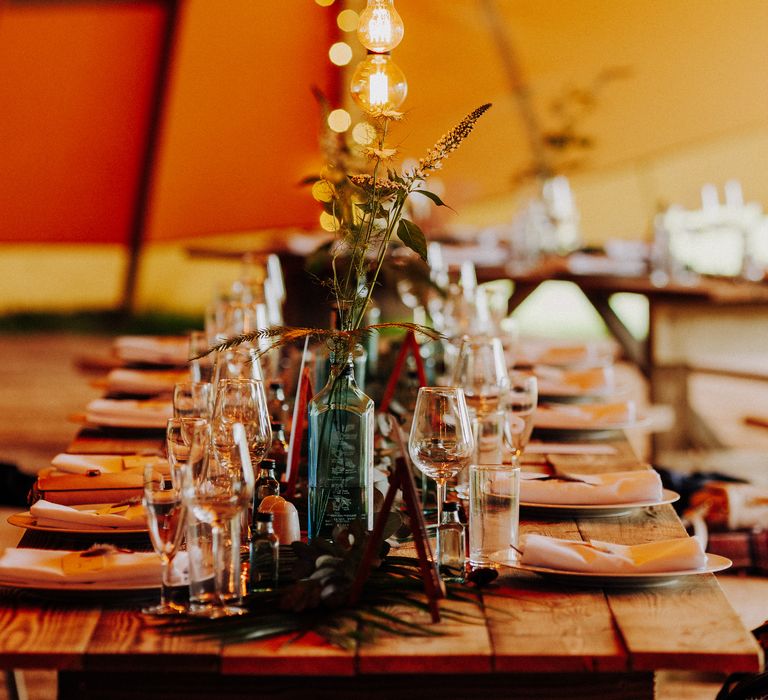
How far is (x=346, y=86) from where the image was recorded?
9.17 metres

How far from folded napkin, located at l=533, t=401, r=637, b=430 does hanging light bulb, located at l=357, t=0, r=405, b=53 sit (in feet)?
2.83

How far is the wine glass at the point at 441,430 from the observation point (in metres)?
1.53

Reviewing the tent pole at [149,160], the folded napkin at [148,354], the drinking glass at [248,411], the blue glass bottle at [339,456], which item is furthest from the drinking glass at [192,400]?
the tent pole at [149,160]

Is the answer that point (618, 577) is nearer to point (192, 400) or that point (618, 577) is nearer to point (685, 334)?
point (192, 400)

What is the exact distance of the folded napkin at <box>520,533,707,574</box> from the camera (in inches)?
55.4

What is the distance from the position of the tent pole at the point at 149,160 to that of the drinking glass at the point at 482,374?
765 centimetres

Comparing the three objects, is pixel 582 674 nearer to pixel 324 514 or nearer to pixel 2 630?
pixel 324 514

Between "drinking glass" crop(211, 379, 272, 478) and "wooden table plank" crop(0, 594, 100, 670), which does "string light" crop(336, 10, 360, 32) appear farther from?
"wooden table plank" crop(0, 594, 100, 670)

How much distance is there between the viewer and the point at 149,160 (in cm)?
970

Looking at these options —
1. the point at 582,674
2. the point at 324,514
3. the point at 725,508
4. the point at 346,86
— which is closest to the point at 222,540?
the point at 324,514

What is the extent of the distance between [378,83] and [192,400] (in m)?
0.66

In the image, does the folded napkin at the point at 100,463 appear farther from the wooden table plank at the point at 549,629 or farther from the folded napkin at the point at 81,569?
the wooden table plank at the point at 549,629

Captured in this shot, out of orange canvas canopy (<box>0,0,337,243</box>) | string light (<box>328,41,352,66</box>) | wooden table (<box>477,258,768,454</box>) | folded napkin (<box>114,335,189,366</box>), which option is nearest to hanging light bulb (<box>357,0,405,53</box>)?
folded napkin (<box>114,335,189,366</box>)

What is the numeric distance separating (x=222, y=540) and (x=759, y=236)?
7.45 meters
